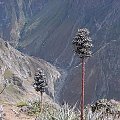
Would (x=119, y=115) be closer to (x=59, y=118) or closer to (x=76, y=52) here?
(x=76, y=52)

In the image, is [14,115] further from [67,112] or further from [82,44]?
[67,112]

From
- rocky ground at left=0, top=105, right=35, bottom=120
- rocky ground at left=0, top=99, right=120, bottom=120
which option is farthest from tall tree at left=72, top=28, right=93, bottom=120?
rocky ground at left=0, top=105, right=35, bottom=120

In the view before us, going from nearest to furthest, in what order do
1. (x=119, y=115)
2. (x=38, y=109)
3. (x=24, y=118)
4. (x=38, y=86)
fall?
1. (x=119, y=115)
2. (x=24, y=118)
3. (x=38, y=109)
4. (x=38, y=86)

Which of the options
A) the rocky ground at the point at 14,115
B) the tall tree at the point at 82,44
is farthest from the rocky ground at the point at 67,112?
the tall tree at the point at 82,44

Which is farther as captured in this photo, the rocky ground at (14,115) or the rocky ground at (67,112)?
the rocky ground at (14,115)

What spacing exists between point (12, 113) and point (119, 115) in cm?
1381

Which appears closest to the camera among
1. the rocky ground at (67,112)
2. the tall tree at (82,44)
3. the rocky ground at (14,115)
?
→ the rocky ground at (67,112)

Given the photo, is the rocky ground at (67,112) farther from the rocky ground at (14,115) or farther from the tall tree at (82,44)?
the tall tree at (82,44)

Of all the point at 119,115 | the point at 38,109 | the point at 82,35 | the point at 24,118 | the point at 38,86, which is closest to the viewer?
the point at 82,35

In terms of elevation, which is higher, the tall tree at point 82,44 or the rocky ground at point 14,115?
the rocky ground at point 14,115

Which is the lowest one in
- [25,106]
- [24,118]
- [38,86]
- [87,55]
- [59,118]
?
[59,118]

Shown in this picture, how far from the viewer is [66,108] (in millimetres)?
26703

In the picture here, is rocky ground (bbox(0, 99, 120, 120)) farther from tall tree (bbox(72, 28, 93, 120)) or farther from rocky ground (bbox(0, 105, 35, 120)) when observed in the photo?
tall tree (bbox(72, 28, 93, 120))

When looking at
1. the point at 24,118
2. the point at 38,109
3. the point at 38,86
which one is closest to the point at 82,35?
the point at 24,118
